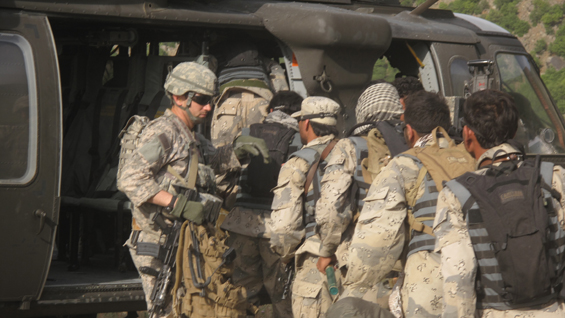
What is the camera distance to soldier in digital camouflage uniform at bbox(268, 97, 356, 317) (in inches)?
142

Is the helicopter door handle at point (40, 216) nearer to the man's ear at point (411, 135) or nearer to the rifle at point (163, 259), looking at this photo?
the rifle at point (163, 259)

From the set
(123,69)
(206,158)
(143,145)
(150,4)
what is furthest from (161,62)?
(143,145)

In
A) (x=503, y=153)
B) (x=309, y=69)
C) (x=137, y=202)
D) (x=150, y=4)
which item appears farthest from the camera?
(x=309, y=69)

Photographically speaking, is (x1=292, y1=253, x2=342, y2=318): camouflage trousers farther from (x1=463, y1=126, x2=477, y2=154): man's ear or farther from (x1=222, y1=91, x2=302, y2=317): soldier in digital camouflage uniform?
(x1=463, y1=126, x2=477, y2=154): man's ear

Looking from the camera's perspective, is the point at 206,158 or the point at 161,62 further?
the point at 161,62

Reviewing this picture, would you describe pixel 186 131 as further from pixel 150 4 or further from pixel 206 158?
pixel 150 4

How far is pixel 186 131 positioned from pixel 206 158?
349 millimetres

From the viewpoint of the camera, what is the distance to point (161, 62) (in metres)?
5.83

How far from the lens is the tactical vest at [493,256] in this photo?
8.20 ft

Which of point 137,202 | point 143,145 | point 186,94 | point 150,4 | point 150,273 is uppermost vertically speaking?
point 150,4

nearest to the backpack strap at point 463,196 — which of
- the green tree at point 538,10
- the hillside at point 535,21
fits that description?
the hillside at point 535,21

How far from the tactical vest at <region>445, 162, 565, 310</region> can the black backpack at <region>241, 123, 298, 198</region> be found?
2240 millimetres

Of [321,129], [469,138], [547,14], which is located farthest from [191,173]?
[547,14]

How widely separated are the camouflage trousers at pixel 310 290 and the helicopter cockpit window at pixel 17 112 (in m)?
1.70
